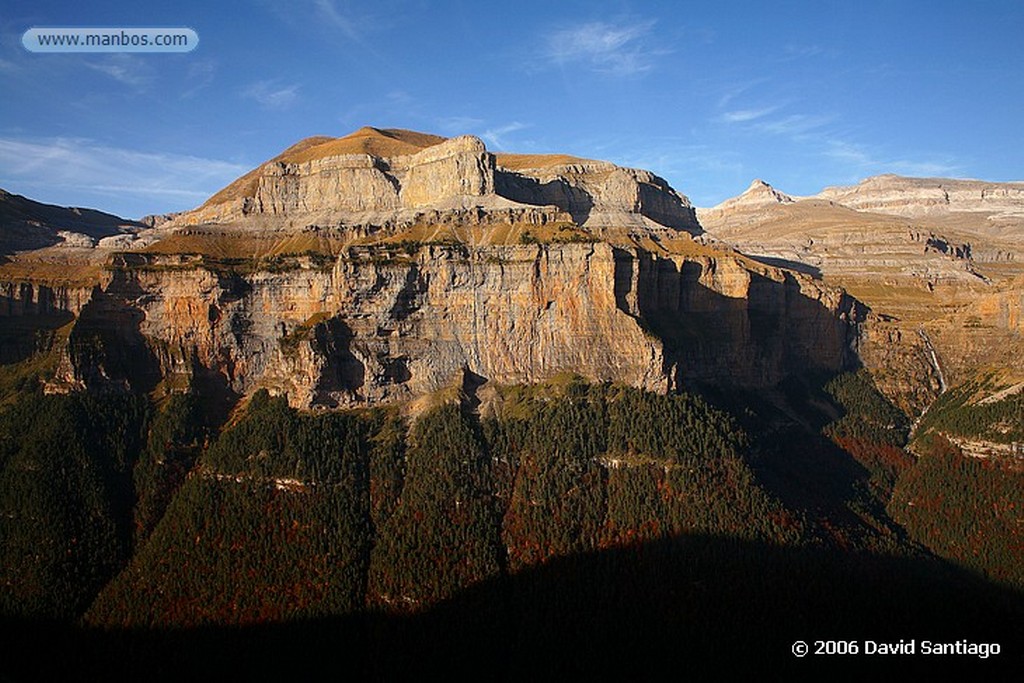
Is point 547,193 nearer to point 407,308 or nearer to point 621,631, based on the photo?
point 407,308

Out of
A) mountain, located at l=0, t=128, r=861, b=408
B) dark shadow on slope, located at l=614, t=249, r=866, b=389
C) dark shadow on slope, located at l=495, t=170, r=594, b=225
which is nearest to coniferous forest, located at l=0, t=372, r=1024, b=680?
mountain, located at l=0, t=128, r=861, b=408

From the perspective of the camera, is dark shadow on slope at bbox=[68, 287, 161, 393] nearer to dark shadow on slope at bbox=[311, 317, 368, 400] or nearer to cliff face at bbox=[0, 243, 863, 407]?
cliff face at bbox=[0, 243, 863, 407]

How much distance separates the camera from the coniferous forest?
3410 inches

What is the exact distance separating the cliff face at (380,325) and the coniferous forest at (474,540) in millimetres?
5540

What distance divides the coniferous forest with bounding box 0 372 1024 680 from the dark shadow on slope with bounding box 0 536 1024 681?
0.30 meters

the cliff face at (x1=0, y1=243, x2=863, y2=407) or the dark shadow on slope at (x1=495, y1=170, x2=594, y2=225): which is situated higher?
the dark shadow on slope at (x1=495, y1=170, x2=594, y2=225)

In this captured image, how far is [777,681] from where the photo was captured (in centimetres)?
7744

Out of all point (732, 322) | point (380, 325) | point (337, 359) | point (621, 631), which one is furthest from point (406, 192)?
point (621, 631)

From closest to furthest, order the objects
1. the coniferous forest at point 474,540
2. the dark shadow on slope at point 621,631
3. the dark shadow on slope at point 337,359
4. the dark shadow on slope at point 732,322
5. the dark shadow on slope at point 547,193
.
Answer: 1. the dark shadow on slope at point 621,631
2. the coniferous forest at point 474,540
3. the dark shadow on slope at point 337,359
4. the dark shadow on slope at point 732,322
5. the dark shadow on slope at point 547,193

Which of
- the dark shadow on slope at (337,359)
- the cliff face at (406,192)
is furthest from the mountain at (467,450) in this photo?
the cliff face at (406,192)

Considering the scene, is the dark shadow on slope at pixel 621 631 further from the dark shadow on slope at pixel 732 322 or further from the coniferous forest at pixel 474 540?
the dark shadow on slope at pixel 732 322

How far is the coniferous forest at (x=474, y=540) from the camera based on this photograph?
86.6 meters

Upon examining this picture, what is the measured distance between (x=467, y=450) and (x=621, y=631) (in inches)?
1502

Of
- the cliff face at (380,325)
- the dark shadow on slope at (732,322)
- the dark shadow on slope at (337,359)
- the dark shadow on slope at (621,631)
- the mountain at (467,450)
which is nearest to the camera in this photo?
the dark shadow on slope at (621,631)
